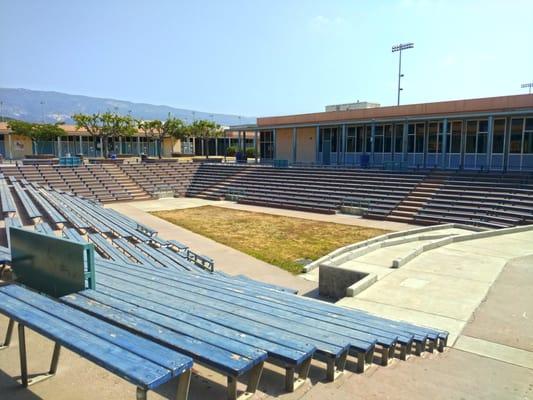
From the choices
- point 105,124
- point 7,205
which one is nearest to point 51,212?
point 7,205

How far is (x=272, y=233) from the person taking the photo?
17203mm

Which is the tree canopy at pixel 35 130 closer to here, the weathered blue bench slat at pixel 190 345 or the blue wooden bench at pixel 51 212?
the blue wooden bench at pixel 51 212

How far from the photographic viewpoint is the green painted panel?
4.44m

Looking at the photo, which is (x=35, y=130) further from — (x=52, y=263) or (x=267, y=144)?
(x=52, y=263)

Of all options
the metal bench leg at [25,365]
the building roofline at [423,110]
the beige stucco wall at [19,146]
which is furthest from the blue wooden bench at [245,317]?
the beige stucco wall at [19,146]

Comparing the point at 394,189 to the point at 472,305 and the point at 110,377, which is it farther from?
the point at 110,377

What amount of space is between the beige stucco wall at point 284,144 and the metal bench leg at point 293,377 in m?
33.9

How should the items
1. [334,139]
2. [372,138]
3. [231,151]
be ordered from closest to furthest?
1. [372,138]
2. [334,139]
3. [231,151]

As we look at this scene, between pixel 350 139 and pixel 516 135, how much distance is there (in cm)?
1146

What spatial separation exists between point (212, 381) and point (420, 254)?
9.88m

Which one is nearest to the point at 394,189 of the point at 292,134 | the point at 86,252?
the point at 292,134

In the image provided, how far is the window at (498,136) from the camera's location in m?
24.8

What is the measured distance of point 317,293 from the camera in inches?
395

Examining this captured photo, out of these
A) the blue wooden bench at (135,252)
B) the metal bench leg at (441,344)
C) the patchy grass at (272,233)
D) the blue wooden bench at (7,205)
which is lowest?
the patchy grass at (272,233)
